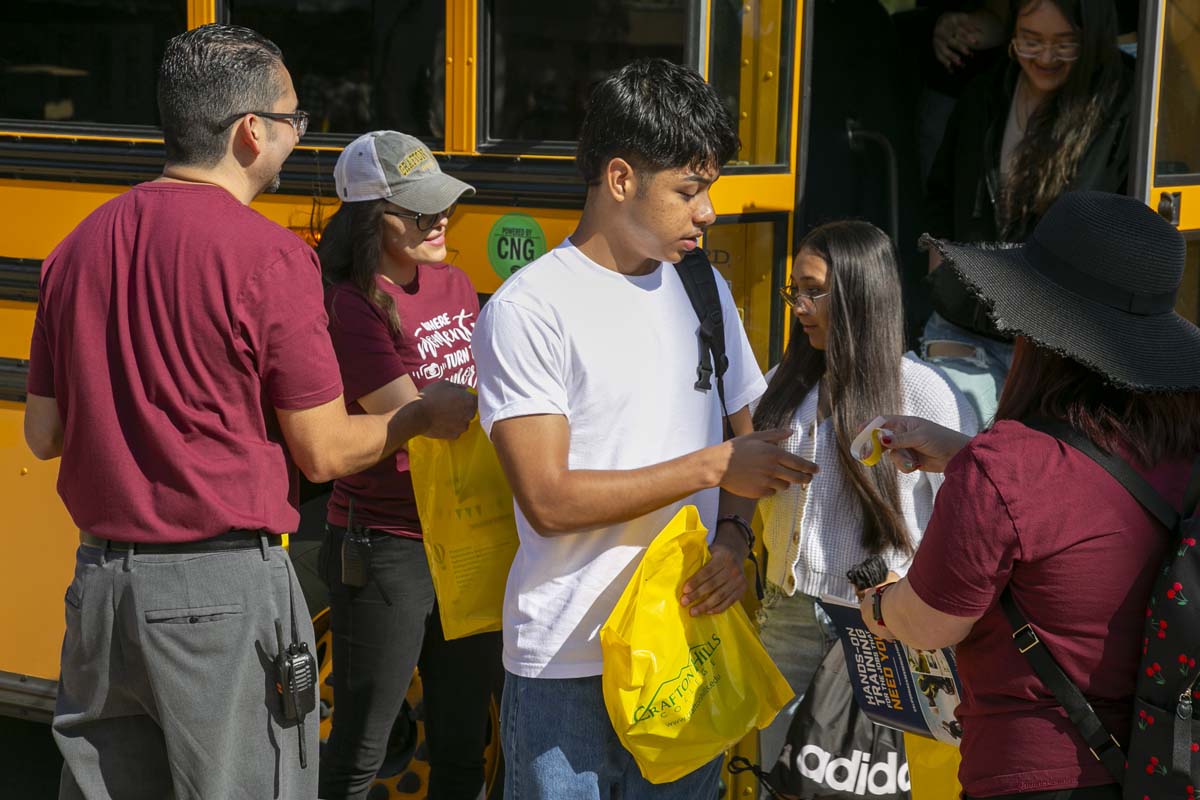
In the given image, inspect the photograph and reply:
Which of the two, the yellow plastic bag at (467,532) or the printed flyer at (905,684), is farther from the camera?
the yellow plastic bag at (467,532)

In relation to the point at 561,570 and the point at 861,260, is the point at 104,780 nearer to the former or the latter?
the point at 561,570

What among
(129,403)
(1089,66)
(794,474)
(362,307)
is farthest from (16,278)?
(1089,66)

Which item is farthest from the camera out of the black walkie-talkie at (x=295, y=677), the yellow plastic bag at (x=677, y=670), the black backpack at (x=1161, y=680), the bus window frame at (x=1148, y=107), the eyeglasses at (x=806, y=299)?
the bus window frame at (x=1148, y=107)

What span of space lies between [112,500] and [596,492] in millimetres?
707

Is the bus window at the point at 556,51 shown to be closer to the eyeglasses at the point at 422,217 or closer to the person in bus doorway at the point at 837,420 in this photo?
the eyeglasses at the point at 422,217

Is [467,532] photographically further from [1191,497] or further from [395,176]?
[1191,497]

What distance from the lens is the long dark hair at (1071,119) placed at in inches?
131

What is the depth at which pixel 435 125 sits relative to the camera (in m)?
3.08

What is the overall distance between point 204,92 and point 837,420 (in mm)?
1221

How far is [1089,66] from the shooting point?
3359 millimetres

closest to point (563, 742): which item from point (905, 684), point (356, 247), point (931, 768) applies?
point (905, 684)

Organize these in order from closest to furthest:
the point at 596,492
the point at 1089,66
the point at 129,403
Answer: the point at 596,492
the point at 129,403
the point at 1089,66

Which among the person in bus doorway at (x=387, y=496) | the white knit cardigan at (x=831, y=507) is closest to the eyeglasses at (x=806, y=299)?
the white knit cardigan at (x=831, y=507)

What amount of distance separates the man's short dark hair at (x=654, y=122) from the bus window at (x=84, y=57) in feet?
5.83
